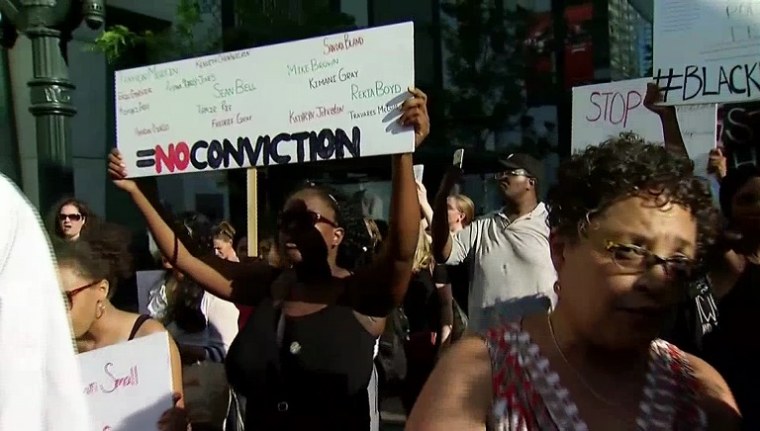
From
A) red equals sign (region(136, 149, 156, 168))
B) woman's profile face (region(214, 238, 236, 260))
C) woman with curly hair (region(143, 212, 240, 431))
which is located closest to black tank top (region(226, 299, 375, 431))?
red equals sign (region(136, 149, 156, 168))

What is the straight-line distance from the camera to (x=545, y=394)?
1.62 m

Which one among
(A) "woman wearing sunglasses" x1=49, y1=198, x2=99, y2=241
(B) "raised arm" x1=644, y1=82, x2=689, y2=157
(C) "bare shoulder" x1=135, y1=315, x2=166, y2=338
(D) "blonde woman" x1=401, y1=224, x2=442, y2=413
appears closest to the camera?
(C) "bare shoulder" x1=135, y1=315, x2=166, y2=338

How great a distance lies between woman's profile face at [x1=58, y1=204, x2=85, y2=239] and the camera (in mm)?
4895

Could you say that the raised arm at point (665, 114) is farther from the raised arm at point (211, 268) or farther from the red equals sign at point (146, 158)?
the red equals sign at point (146, 158)

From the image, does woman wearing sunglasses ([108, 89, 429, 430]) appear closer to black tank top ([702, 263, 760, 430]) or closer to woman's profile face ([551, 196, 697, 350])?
black tank top ([702, 263, 760, 430])

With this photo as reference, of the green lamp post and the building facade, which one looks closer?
the green lamp post

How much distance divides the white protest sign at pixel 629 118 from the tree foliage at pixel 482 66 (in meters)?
3.71

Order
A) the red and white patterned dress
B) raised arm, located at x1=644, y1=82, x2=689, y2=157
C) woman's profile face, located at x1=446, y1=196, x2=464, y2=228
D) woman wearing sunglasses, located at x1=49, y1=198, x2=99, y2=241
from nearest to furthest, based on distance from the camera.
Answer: the red and white patterned dress, raised arm, located at x1=644, y1=82, x2=689, y2=157, woman wearing sunglasses, located at x1=49, y1=198, x2=99, y2=241, woman's profile face, located at x1=446, y1=196, x2=464, y2=228

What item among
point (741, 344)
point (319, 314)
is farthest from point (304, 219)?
point (741, 344)

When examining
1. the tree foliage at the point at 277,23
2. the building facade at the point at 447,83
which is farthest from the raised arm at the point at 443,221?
the tree foliage at the point at 277,23

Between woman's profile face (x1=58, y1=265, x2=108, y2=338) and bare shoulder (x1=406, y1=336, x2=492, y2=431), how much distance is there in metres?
1.55

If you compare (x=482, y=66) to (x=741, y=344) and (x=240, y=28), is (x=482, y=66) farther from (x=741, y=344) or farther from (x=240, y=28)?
(x=741, y=344)

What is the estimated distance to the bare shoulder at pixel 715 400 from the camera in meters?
1.69

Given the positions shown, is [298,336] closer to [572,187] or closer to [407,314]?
[572,187]
